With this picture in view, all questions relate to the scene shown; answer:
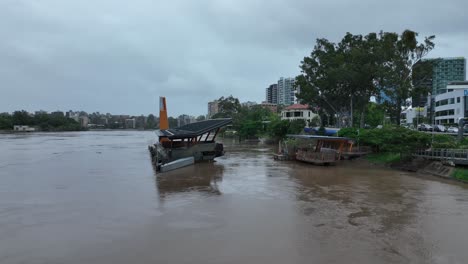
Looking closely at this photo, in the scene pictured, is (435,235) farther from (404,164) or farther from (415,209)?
(404,164)

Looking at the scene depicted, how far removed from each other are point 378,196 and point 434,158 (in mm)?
11976

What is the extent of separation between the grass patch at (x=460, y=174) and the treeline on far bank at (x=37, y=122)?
16346 cm

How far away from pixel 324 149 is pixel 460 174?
568 inches

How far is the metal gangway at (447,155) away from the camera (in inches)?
1006

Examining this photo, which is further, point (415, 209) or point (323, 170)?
point (323, 170)

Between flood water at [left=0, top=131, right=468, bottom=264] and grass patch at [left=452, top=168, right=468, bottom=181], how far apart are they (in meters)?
1.08

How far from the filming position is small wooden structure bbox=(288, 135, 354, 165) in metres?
34.6

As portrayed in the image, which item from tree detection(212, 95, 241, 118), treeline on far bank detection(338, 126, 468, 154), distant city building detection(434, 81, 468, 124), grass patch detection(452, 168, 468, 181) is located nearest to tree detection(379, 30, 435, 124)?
→ treeline on far bank detection(338, 126, 468, 154)

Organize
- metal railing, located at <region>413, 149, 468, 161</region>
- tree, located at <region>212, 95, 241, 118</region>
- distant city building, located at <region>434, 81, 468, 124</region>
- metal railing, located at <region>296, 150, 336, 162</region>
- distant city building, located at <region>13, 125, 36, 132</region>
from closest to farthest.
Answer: metal railing, located at <region>413, 149, 468, 161</region>, metal railing, located at <region>296, 150, 336, 162</region>, distant city building, located at <region>434, 81, 468, 124</region>, tree, located at <region>212, 95, 241, 118</region>, distant city building, located at <region>13, 125, 36, 132</region>

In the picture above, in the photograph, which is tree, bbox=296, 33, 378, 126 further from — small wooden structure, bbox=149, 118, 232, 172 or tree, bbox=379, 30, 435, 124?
small wooden structure, bbox=149, 118, 232, 172

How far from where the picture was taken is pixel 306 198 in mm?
19625

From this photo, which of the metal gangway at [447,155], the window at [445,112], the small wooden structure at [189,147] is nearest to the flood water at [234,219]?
the metal gangway at [447,155]

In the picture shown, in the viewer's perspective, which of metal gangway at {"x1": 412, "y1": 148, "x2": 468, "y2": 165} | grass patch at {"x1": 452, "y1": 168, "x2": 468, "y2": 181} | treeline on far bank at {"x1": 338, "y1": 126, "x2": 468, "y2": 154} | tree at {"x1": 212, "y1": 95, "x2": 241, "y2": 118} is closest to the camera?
grass patch at {"x1": 452, "y1": 168, "x2": 468, "y2": 181}

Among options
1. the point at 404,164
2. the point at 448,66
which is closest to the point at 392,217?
the point at 404,164
